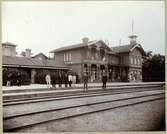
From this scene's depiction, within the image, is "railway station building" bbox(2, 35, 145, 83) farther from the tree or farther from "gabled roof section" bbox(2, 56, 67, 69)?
the tree

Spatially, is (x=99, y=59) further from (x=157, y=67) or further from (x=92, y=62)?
(x=157, y=67)

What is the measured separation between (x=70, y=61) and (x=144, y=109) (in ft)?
53.1

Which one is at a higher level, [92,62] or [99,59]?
[99,59]

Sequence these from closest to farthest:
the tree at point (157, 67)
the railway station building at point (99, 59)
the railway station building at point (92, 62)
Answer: the tree at point (157, 67)
the railway station building at point (92, 62)
the railway station building at point (99, 59)

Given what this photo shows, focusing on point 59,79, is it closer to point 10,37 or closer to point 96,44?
point 96,44

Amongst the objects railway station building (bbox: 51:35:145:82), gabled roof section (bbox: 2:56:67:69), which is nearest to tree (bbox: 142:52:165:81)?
railway station building (bbox: 51:35:145:82)

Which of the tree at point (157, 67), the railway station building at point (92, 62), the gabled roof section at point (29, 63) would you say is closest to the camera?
the tree at point (157, 67)

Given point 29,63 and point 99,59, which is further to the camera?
point 99,59

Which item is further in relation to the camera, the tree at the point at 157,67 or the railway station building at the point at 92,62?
the railway station building at the point at 92,62

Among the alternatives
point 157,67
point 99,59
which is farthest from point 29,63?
point 157,67

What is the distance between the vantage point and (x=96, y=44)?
22.3 meters

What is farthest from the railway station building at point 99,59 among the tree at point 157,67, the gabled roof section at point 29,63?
the tree at point 157,67

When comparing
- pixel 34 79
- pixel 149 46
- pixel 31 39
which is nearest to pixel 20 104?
pixel 31 39

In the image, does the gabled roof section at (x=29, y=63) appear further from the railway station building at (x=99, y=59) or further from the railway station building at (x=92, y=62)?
the railway station building at (x=99, y=59)
